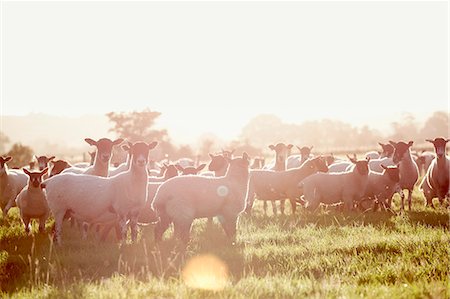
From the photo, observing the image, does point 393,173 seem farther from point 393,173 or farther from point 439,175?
point 439,175

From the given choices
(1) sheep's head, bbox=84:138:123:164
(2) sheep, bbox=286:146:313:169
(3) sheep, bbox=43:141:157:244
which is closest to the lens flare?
(3) sheep, bbox=43:141:157:244

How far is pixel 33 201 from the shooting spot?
1320cm

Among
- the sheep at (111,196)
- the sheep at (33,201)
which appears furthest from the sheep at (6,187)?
the sheep at (111,196)

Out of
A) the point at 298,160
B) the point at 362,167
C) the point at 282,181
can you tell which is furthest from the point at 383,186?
the point at 298,160

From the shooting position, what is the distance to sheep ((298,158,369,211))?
15.8 metres

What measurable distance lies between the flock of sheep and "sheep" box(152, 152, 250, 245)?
0.07 ft

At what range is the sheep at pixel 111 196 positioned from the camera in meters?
11.4

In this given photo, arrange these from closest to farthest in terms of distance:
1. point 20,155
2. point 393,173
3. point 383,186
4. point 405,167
A: point 393,173
point 383,186
point 405,167
point 20,155

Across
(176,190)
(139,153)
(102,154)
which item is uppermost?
(139,153)

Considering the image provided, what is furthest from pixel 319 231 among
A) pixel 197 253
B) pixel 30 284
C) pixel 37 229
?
pixel 37 229

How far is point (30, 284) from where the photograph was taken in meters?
8.13

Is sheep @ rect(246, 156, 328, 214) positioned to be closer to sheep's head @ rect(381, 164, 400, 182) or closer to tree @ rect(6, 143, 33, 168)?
sheep's head @ rect(381, 164, 400, 182)

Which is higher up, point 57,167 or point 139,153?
point 139,153

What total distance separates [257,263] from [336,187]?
7208 millimetres
